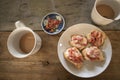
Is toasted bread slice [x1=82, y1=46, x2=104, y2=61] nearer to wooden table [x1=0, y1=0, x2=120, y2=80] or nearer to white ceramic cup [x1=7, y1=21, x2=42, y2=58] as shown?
wooden table [x1=0, y1=0, x2=120, y2=80]

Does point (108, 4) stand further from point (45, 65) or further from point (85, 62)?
point (45, 65)

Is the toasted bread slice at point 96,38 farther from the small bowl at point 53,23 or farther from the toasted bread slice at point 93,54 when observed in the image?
the small bowl at point 53,23

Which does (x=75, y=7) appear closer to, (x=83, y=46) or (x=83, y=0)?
(x=83, y=0)

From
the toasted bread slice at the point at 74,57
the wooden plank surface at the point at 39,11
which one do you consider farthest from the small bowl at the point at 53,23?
the toasted bread slice at the point at 74,57

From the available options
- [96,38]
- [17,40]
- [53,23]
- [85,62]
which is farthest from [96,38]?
[17,40]

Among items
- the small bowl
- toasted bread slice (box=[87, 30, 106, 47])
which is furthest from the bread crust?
the small bowl

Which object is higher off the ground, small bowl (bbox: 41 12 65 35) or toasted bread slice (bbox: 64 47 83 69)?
small bowl (bbox: 41 12 65 35)
